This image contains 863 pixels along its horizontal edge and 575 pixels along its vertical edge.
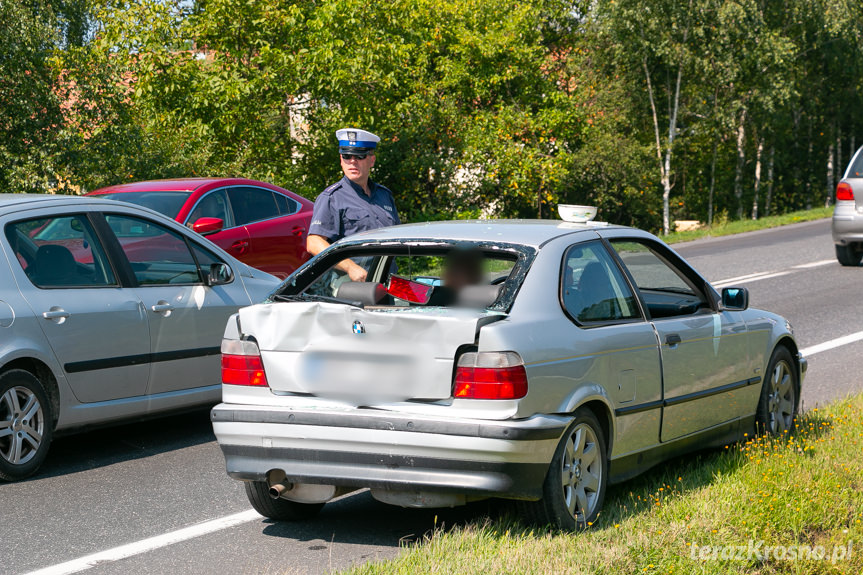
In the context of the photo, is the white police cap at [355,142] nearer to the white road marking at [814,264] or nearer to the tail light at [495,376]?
the tail light at [495,376]

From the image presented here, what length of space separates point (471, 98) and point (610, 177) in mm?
6089

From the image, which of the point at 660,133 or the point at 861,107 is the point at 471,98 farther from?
the point at 861,107

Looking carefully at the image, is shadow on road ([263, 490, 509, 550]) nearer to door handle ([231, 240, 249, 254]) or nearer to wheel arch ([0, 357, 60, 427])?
wheel arch ([0, 357, 60, 427])

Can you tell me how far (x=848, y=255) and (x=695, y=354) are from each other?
41.9 ft

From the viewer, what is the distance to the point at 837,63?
4197 centimetres

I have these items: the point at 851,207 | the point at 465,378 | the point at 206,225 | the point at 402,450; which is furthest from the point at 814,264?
the point at 402,450

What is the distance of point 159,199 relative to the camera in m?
11.0

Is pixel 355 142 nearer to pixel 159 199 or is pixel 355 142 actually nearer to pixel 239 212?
pixel 159 199

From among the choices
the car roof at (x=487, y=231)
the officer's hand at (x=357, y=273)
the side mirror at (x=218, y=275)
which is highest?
the car roof at (x=487, y=231)

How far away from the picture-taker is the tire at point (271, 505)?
5172 millimetres

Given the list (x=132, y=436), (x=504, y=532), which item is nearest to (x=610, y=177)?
(x=132, y=436)

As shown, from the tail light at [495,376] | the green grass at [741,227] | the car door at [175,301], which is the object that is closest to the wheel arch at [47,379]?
the car door at [175,301]

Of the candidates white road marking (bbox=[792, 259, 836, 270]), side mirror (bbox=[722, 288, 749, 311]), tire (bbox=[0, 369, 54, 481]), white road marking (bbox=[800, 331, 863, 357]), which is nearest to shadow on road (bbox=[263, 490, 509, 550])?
tire (bbox=[0, 369, 54, 481])

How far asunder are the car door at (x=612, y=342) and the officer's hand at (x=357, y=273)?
1230 millimetres
